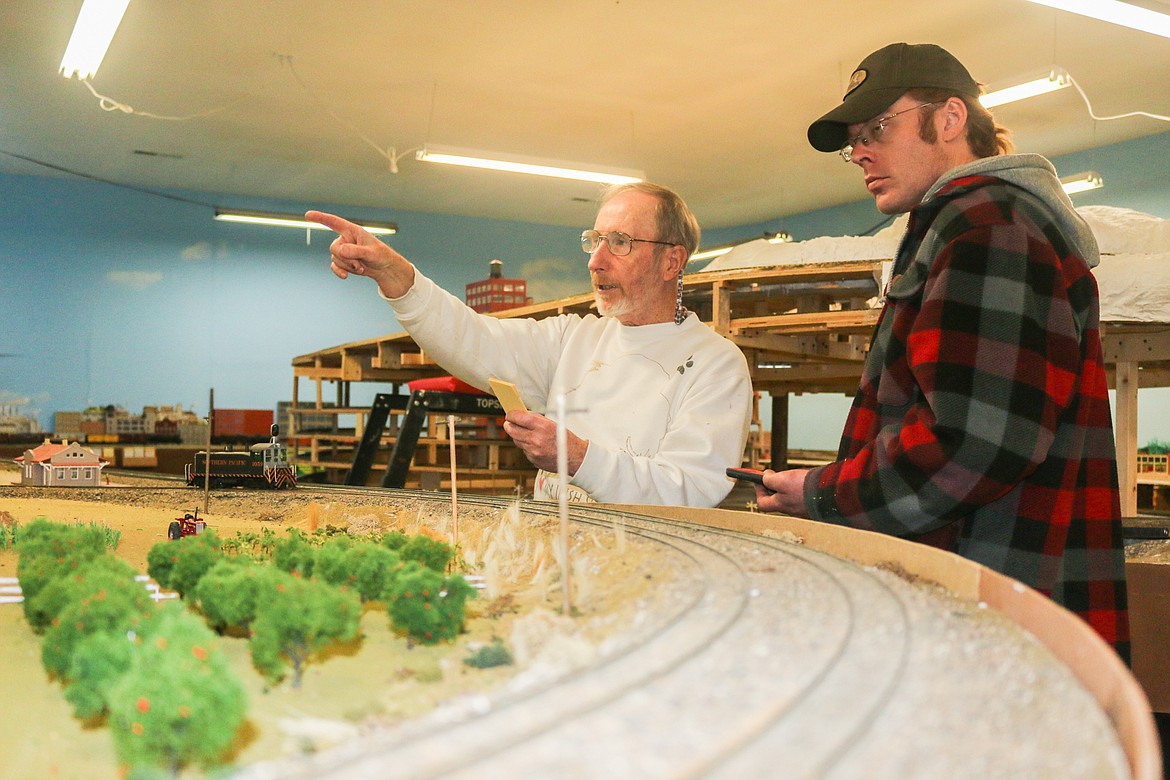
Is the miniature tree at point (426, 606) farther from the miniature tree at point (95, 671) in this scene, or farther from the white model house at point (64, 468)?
the white model house at point (64, 468)

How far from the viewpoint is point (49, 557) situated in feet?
4.42

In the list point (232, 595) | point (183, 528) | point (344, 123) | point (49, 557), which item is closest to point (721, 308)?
point (183, 528)

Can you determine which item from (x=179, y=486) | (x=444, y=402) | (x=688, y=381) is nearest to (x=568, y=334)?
(x=688, y=381)

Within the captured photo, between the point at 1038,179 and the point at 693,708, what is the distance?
4.92 feet

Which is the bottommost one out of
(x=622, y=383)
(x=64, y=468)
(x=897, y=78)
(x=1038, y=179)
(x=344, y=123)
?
(x=64, y=468)

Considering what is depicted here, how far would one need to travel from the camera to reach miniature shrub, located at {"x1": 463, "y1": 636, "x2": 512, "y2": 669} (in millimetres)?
1033

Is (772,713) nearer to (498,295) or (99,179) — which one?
(498,295)

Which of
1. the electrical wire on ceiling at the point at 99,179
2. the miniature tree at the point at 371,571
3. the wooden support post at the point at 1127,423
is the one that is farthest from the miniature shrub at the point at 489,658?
the electrical wire on ceiling at the point at 99,179

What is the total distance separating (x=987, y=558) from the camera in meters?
1.77

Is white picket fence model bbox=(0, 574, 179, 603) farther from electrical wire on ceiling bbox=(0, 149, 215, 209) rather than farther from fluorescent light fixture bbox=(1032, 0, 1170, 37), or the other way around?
electrical wire on ceiling bbox=(0, 149, 215, 209)

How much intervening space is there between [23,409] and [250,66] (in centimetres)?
770

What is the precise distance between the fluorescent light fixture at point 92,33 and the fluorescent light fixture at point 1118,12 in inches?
255

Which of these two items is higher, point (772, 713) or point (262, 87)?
point (262, 87)

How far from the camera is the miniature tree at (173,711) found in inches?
29.7
